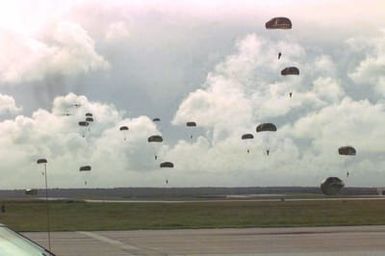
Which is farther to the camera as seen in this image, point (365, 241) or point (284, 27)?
point (284, 27)

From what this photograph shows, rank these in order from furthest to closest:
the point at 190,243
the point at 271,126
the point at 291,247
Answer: the point at 271,126, the point at 190,243, the point at 291,247

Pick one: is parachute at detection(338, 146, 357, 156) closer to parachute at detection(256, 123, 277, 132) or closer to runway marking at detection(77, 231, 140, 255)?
parachute at detection(256, 123, 277, 132)

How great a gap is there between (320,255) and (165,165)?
45.2m

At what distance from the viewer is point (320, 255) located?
63.9ft

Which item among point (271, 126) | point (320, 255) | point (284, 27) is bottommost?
point (320, 255)

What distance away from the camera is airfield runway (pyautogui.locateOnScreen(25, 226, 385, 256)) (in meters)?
21.1

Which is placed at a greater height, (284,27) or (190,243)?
(284,27)

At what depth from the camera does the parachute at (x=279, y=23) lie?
3272 cm

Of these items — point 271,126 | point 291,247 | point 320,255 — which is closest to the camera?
point 320,255

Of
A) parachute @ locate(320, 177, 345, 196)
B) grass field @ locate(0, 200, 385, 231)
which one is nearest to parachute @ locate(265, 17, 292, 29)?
grass field @ locate(0, 200, 385, 231)

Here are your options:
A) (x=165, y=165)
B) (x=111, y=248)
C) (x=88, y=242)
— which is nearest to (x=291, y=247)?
(x=111, y=248)

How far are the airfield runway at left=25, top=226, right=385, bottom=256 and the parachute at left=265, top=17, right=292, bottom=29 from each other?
955 centimetres

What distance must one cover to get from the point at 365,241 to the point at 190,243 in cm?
625

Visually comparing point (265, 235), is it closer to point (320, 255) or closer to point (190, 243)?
point (190, 243)
